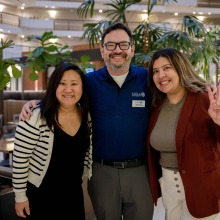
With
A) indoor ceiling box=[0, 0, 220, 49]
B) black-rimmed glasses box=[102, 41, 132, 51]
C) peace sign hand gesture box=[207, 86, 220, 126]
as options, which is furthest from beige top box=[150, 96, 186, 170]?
indoor ceiling box=[0, 0, 220, 49]

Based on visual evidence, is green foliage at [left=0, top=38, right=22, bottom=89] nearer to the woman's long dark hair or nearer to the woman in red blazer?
the woman's long dark hair

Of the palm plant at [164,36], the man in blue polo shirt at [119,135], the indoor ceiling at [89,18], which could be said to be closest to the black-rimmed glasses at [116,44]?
the man in blue polo shirt at [119,135]

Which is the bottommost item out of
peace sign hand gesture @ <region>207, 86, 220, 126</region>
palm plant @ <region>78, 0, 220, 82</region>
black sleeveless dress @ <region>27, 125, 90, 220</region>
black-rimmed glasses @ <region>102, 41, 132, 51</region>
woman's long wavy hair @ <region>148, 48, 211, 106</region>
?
black sleeveless dress @ <region>27, 125, 90, 220</region>

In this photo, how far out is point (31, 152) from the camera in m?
1.73

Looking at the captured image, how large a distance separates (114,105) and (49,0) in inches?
715

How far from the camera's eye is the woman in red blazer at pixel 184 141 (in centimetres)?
174

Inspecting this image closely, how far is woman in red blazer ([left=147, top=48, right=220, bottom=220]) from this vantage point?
1743 mm

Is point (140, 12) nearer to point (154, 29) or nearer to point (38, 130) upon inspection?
point (154, 29)

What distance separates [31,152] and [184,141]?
36.7 inches

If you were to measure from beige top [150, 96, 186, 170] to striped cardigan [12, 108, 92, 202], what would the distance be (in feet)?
2.21

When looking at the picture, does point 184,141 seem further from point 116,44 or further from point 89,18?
point 89,18

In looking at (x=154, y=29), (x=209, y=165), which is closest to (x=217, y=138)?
(x=209, y=165)

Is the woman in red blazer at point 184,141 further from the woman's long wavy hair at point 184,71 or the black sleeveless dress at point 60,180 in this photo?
the black sleeveless dress at point 60,180

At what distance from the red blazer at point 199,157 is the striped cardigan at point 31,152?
0.81 metres
